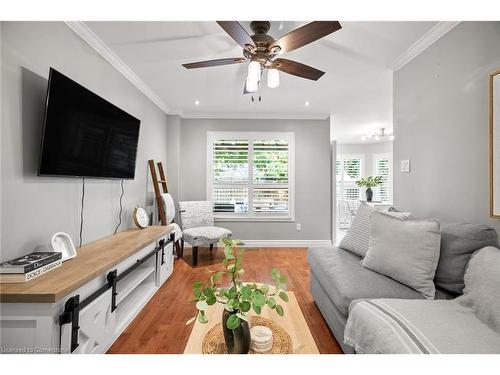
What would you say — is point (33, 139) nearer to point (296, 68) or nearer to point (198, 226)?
point (296, 68)

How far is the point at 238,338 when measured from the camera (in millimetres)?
890

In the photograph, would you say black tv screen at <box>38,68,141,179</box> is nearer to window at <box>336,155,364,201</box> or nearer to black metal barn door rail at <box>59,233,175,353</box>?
black metal barn door rail at <box>59,233,175,353</box>

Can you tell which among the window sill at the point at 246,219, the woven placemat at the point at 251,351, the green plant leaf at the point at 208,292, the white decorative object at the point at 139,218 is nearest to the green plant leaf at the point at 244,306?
the green plant leaf at the point at 208,292

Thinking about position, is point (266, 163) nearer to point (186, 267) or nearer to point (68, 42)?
point (186, 267)

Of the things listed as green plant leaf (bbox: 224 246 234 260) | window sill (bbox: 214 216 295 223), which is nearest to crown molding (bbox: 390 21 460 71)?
green plant leaf (bbox: 224 246 234 260)

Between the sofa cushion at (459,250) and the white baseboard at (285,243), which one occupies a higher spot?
the sofa cushion at (459,250)

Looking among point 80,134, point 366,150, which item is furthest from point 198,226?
point 366,150

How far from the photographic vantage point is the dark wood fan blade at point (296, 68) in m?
1.85

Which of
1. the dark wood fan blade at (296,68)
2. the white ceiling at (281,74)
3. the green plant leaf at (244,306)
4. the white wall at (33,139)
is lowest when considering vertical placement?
the green plant leaf at (244,306)

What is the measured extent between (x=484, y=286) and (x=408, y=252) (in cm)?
37

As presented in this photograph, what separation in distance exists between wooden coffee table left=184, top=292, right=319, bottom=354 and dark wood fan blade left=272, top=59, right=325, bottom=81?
1793 millimetres

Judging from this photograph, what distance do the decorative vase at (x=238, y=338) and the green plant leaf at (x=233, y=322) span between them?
2.2 inches

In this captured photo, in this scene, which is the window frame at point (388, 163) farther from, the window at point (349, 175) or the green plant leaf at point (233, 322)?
the green plant leaf at point (233, 322)

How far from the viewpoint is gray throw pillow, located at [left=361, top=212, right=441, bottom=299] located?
55.2 inches
